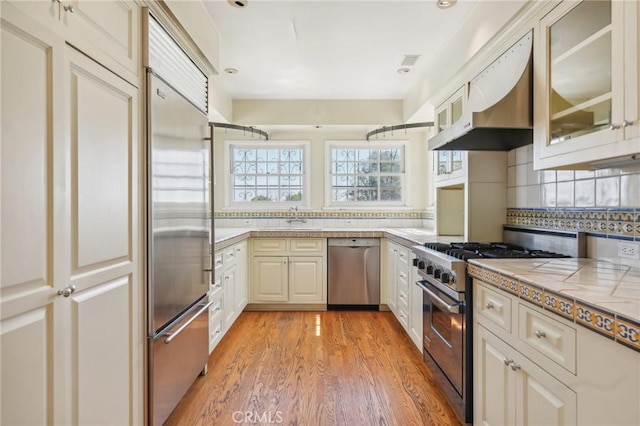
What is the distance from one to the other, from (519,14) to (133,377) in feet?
8.83

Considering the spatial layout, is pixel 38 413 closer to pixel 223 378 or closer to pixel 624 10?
pixel 223 378

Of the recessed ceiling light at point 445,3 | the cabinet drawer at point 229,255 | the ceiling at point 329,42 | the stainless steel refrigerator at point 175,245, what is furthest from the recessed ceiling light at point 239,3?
the cabinet drawer at point 229,255

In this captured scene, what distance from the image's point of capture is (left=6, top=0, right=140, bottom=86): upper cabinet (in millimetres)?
1066

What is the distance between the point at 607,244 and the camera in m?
1.72

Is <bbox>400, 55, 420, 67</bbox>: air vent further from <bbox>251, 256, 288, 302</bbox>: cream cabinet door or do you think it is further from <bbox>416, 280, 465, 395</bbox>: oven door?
<bbox>251, 256, 288, 302</bbox>: cream cabinet door

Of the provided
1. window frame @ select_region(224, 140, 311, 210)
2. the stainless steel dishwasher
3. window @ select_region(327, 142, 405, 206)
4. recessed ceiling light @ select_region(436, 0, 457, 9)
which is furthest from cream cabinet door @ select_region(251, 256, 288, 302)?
recessed ceiling light @ select_region(436, 0, 457, 9)

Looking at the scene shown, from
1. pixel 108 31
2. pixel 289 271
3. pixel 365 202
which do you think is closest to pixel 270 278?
pixel 289 271

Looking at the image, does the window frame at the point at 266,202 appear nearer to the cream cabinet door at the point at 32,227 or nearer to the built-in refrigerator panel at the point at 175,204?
the built-in refrigerator panel at the point at 175,204

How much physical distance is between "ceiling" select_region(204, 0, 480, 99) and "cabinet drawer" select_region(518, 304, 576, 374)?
6.74 feet

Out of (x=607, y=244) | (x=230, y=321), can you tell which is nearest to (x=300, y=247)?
(x=230, y=321)

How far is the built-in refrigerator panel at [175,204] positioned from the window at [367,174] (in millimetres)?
2641

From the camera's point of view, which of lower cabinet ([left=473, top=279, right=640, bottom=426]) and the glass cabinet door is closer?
lower cabinet ([left=473, top=279, right=640, bottom=426])

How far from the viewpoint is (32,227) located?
1.02 metres

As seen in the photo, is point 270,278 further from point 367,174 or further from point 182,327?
point 182,327
